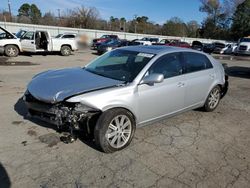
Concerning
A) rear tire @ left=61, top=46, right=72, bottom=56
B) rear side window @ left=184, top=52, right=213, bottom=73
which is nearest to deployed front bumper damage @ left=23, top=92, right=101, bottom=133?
rear side window @ left=184, top=52, right=213, bottom=73

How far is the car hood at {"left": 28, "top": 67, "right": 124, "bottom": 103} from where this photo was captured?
362cm

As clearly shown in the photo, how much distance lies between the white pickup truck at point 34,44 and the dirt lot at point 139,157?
40.3 feet

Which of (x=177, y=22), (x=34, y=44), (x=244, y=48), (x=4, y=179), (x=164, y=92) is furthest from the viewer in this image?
(x=177, y=22)

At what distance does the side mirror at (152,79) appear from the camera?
392cm

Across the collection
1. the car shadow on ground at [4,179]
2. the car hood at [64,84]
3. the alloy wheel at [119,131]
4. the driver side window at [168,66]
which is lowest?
the car shadow on ground at [4,179]

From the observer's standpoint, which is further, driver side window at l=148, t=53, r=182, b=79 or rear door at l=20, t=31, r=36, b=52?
rear door at l=20, t=31, r=36, b=52

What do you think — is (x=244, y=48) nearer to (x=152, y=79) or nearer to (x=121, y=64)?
(x=121, y=64)

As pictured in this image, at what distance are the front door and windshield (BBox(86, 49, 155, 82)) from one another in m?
0.23

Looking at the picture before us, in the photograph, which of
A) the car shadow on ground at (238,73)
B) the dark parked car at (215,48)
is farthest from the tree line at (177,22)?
the car shadow on ground at (238,73)

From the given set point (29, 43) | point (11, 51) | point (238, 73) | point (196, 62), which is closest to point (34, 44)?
point (29, 43)

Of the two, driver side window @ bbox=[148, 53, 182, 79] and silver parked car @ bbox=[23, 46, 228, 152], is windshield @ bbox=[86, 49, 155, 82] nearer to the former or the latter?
silver parked car @ bbox=[23, 46, 228, 152]

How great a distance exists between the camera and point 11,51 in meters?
16.1

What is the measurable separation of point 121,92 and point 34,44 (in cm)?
1480

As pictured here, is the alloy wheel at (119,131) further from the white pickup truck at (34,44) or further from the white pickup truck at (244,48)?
the white pickup truck at (244,48)
